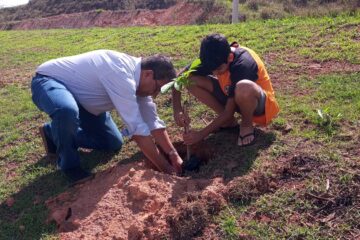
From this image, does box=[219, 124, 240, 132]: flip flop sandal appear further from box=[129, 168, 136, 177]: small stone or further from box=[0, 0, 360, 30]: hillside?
box=[0, 0, 360, 30]: hillside

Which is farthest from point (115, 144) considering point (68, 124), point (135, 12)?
point (135, 12)

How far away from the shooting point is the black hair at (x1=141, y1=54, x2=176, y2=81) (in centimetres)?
354

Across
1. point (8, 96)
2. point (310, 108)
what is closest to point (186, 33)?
point (8, 96)

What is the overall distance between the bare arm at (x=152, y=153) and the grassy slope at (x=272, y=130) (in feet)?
1.11

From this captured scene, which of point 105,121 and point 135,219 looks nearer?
point 135,219

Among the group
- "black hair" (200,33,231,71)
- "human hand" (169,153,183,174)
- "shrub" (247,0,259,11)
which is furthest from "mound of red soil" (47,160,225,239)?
"shrub" (247,0,259,11)

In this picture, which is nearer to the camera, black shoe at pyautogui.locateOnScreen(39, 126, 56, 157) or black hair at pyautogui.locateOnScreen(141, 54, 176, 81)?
black hair at pyautogui.locateOnScreen(141, 54, 176, 81)

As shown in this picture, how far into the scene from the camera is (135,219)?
10.1 ft

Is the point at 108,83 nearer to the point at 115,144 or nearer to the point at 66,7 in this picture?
the point at 115,144

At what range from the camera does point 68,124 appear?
12.0 ft

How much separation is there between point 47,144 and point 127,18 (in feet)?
76.1

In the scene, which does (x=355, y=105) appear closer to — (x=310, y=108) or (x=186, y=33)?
(x=310, y=108)

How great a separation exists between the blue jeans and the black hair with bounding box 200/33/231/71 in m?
1.14

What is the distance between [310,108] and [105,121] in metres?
2.03
